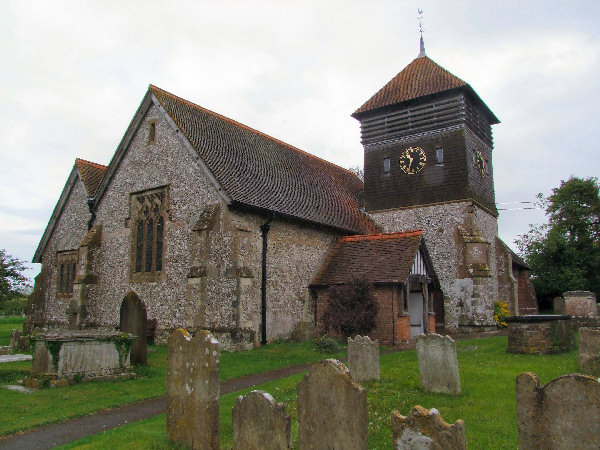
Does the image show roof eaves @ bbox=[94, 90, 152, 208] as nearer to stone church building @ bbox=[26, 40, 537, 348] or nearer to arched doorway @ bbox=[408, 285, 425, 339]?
stone church building @ bbox=[26, 40, 537, 348]

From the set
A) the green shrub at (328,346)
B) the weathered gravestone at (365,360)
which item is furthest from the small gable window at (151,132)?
the weathered gravestone at (365,360)

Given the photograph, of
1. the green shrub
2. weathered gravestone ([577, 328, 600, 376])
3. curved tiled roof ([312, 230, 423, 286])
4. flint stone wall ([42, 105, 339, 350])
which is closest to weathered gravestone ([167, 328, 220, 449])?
weathered gravestone ([577, 328, 600, 376])

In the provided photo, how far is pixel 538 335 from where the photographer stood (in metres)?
12.0

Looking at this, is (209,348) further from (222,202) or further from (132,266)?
(132,266)

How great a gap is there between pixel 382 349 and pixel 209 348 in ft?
36.2

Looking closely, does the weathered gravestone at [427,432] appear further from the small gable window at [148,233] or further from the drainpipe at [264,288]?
the small gable window at [148,233]

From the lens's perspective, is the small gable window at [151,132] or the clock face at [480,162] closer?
the small gable window at [151,132]

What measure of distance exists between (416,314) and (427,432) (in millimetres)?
17003

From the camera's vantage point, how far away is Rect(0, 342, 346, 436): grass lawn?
8.32 meters

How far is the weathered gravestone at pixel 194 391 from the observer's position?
5.80 m

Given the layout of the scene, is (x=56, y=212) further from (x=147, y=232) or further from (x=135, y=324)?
(x=135, y=324)

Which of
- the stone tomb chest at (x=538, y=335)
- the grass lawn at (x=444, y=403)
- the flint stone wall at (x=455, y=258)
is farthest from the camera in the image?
the flint stone wall at (x=455, y=258)

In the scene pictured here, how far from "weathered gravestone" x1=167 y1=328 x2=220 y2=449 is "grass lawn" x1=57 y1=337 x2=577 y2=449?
1.12 feet

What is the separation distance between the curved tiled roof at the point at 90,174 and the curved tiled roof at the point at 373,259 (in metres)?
11.8
